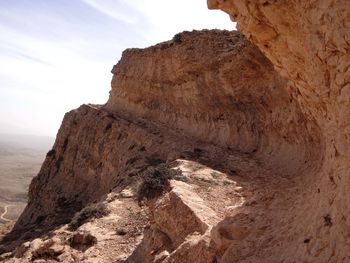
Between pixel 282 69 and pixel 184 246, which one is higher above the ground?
pixel 282 69

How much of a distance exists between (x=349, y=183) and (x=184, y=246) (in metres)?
3.77

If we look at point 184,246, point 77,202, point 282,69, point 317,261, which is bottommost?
point 77,202

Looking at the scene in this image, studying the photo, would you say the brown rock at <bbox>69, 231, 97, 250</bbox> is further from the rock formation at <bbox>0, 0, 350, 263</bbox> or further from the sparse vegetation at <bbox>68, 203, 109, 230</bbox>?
the sparse vegetation at <bbox>68, 203, 109, 230</bbox>

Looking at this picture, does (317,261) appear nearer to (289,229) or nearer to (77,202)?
(289,229)

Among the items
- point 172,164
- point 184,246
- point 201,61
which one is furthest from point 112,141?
point 184,246

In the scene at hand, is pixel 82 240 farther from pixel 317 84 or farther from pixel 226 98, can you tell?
pixel 226 98

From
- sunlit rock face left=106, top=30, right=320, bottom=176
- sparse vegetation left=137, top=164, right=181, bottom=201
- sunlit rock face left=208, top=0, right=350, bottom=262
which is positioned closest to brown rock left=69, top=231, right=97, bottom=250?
sparse vegetation left=137, top=164, right=181, bottom=201

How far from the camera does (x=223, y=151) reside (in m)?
18.2

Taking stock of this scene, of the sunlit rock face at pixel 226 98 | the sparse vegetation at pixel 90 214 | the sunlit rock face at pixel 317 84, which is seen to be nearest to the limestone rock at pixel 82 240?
the sparse vegetation at pixel 90 214

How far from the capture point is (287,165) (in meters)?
14.2

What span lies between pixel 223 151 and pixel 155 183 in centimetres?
601

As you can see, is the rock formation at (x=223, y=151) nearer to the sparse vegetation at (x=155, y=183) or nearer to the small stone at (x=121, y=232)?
the small stone at (x=121, y=232)

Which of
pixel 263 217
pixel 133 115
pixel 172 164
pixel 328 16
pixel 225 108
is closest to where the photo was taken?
pixel 328 16

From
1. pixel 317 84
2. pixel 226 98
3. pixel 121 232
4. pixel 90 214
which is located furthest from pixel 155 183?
pixel 226 98
